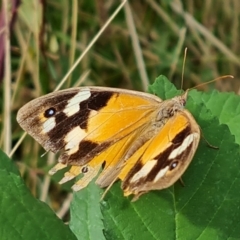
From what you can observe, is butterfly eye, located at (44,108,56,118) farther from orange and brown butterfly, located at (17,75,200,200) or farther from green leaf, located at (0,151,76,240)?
green leaf, located at (0,151,76,240)

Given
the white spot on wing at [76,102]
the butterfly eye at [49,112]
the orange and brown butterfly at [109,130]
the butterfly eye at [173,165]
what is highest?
the butterfly eye at [49,112]

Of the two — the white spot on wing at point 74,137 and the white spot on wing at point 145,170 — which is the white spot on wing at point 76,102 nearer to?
the white spot on wing at point 74,137

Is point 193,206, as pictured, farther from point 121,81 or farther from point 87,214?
point 121,81

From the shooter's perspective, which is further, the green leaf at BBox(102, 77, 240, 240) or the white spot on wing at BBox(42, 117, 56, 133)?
the white spot on wing at BBox(42, 117, 56, 133)

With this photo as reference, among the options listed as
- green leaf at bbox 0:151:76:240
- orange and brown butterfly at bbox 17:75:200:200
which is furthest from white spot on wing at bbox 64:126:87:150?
green leaf at bbox 0:151:76:240

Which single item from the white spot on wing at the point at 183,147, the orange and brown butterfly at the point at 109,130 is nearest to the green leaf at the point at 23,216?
the orange and brown butterfly at the point at 109,130

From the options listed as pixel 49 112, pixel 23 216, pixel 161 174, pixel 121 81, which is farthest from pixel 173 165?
pixel 121 81
